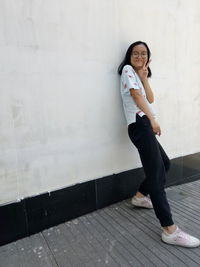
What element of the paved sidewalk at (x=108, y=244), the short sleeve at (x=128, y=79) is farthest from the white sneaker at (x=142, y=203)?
the short sleeve at (x=128, y=79)

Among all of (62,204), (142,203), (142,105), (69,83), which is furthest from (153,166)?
(69,83)

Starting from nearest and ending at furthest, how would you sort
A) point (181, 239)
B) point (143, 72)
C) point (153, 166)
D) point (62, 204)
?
point (181, 239) < point (153, 166) < point (62, 204) < point (143, 72)

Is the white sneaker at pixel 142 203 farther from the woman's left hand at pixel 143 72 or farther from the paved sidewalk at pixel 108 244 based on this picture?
the woman's left hand at pixel 143 72

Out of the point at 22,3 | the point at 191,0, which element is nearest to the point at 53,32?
the point at 22,3

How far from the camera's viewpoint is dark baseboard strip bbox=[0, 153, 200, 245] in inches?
80.7

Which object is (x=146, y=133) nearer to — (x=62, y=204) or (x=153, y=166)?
(x=153, y=166)

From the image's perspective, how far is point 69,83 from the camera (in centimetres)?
218

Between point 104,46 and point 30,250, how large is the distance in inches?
80.4

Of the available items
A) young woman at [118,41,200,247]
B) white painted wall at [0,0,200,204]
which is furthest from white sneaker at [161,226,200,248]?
white painted wall at [0,0,200,204]

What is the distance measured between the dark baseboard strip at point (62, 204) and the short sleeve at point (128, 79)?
1.02 meters

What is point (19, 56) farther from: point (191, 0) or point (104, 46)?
point (191, 0)

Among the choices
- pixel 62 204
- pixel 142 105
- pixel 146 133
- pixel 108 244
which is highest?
pixel 142 105

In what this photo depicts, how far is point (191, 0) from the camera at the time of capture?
305cm

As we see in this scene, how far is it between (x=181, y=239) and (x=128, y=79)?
4.90 ft
